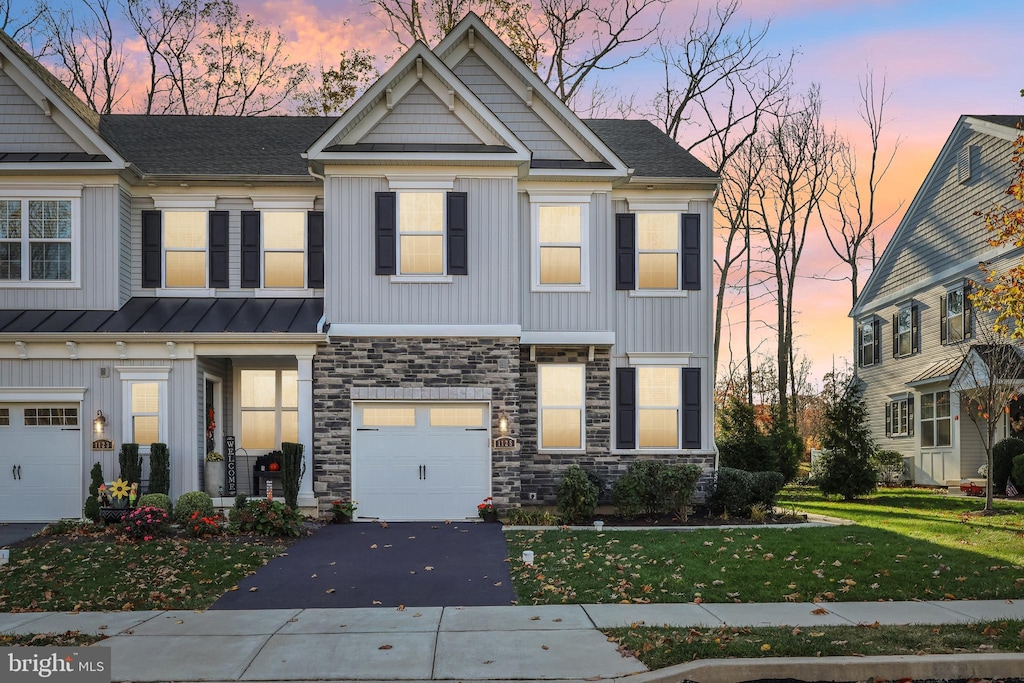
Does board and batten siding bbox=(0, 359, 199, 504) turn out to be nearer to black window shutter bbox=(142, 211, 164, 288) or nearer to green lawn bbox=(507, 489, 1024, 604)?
black window shutter bbox=(142, 211, 164, 288)

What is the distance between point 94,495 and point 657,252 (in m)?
11.9

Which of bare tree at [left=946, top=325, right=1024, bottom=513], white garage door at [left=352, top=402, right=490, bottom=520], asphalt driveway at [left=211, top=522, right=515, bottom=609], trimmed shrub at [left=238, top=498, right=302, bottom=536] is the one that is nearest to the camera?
asphalt driveway at [left=211, top=522, right=515, bottom=609]

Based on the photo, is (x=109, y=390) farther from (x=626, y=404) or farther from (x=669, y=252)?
(x=669, y=252)

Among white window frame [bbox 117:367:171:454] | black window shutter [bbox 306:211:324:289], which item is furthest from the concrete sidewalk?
black window shutter [bbox 306:211:324:289]

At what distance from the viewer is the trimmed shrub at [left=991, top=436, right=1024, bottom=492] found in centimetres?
2200

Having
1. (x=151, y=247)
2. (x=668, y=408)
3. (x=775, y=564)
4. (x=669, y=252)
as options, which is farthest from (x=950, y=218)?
(x=151, y=247)

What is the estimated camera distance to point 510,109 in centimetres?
1838

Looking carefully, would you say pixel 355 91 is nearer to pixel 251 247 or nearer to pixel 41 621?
pixel 251 247

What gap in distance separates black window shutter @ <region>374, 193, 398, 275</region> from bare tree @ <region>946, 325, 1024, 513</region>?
41.3 feet

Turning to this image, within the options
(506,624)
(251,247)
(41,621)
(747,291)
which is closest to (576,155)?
(251,247)

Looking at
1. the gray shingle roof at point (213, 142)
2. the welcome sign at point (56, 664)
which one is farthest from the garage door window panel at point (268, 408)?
the welcome sign at point (56, 664)

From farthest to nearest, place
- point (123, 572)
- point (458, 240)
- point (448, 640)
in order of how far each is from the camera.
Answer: point (458, 240), point (123, 572), point (448, 640)

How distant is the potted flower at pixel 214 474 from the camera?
17.0 metres

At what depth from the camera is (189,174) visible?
17.9 m
